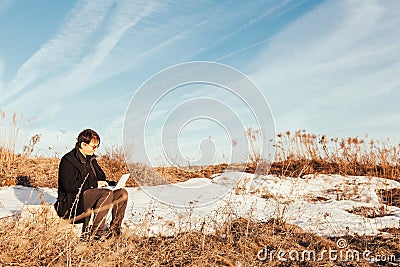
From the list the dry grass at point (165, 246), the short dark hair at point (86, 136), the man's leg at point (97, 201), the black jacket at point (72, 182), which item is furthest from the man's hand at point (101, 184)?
the dry grass at point (165, 246)

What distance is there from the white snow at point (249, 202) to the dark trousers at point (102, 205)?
0.25 meters

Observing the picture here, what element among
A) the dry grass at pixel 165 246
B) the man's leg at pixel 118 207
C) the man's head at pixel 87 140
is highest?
the man's head at pixel 87 140

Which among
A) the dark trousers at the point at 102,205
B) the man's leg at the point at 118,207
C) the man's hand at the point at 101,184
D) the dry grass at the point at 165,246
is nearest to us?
the dry grass at the point at 165,246

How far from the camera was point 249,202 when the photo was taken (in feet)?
22.8

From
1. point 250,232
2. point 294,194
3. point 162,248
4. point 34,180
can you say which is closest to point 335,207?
point 294,194

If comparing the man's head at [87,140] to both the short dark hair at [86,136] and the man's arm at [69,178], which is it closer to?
the short dark hair at [86,136]

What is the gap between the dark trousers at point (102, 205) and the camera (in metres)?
4.58

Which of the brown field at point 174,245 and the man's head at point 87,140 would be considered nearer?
the brown field at point 174,245

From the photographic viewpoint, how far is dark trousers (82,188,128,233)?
15.0ft

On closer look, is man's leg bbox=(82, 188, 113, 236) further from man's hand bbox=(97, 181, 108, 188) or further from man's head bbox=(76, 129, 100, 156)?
man's head bbox=(76, 129, 100, 156)

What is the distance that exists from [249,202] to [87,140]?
3196mm

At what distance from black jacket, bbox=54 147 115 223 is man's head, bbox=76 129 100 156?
0.24ft

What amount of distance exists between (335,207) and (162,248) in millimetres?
3668

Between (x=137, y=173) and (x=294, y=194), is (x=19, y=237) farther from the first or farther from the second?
(x=137, y=173)
